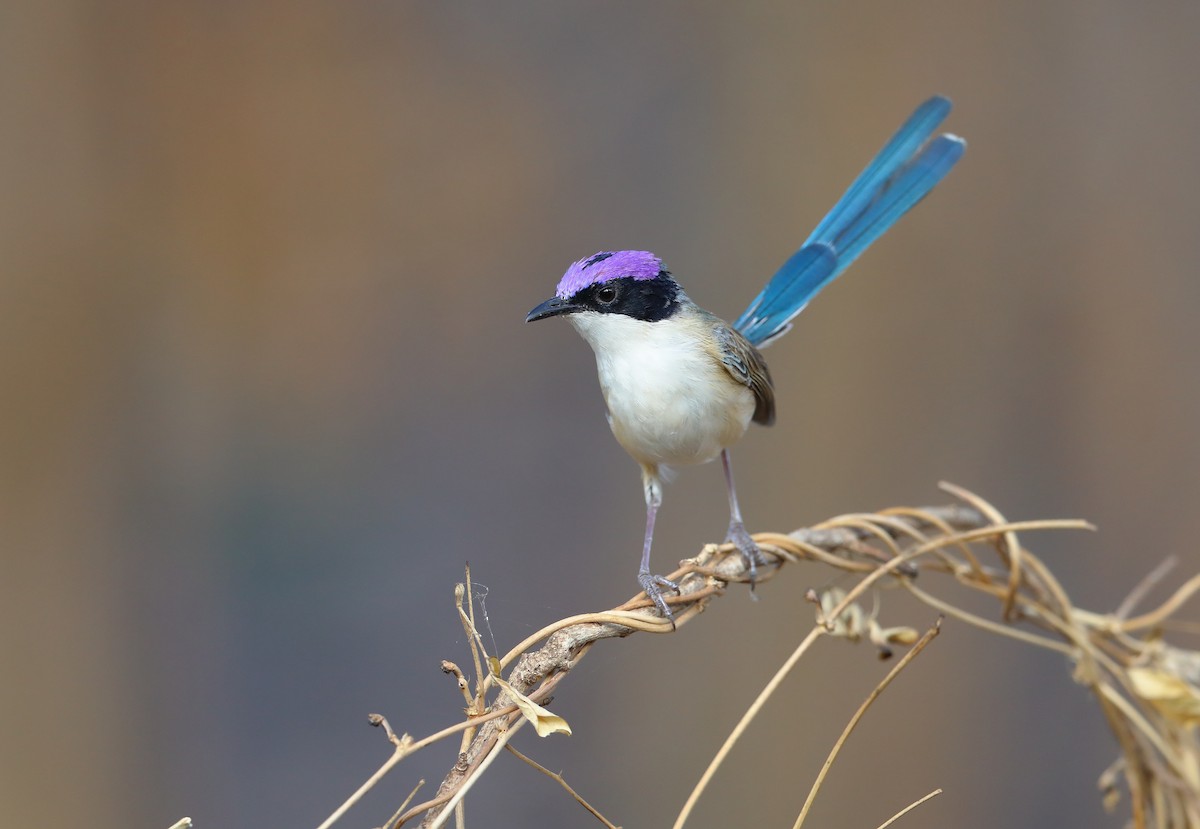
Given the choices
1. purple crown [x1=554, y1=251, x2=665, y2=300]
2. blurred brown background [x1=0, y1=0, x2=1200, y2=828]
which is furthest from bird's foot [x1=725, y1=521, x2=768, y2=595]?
blurred brown background [x1=0, y1=0, x2=1200, y2=828]

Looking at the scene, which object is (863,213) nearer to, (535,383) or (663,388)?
(663,388)

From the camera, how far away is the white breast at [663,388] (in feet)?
5.14

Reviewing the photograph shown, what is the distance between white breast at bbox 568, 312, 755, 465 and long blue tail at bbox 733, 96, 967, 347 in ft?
1.16

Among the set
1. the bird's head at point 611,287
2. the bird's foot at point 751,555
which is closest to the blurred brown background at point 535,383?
the bird's head at point 611,287

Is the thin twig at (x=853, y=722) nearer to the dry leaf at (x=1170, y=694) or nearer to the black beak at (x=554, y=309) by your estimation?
the dry leaf at (x=1170, y=694)

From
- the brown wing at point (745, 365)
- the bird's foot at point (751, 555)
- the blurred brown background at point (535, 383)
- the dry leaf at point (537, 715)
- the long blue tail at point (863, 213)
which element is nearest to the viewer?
the dry leaf at point (537, 715)

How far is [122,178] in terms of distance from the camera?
2.89 m

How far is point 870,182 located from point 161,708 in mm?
2363

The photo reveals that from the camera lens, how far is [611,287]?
159 cm

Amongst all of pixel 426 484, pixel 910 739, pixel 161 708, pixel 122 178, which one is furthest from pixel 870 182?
pixel 161 708

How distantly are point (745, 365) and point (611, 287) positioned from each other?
0.27 m

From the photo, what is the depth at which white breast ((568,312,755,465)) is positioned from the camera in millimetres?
1565

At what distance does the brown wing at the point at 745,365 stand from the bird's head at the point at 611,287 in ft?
0.42

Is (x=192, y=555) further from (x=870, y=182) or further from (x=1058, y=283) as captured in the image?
(x=1058, y=283)
